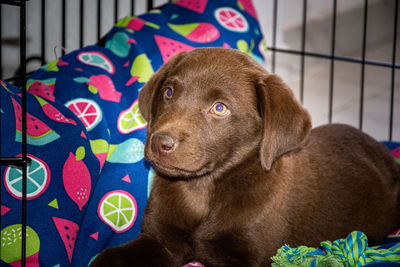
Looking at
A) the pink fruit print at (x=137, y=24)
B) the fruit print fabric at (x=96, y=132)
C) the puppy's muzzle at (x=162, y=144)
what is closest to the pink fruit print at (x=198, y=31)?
the fruit print fabric at (x=96, y=132)

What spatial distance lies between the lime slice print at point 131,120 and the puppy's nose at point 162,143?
64 cm

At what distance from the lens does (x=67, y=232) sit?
1909 mm

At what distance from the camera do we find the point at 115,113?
233 centimetres

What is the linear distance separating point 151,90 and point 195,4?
0.98 meters

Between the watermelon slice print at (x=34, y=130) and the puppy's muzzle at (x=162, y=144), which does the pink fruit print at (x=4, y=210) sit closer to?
the watermelon slice print at (x=34, y=130)

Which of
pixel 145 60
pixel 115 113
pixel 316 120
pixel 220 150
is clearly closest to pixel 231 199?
pixel 220 150

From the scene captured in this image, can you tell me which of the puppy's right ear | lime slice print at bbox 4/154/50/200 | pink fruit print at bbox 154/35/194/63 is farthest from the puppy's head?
pink fruit print at bbox 154/35/194/63

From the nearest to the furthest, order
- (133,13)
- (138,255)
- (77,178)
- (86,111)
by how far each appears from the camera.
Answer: (138,255) < (77,178) < (86,111) < (133,13)

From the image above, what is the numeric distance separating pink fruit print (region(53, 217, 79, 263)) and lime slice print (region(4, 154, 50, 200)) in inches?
5.4

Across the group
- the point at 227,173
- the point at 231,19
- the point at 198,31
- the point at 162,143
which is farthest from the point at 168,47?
the point at 162,143

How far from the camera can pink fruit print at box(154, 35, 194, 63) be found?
2527 millimetres

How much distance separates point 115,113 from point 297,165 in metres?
0.91

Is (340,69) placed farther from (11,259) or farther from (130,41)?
(11,259)

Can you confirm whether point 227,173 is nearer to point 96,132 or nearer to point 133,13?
point 96,132
